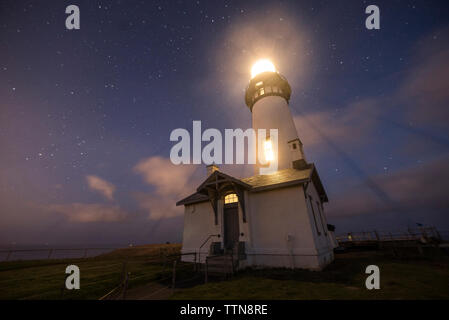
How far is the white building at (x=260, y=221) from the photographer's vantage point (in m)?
9.48

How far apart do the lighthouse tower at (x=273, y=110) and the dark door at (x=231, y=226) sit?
6.03 metres

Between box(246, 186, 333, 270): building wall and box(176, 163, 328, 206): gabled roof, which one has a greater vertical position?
box(176, 163, 328, 206): gabled roof

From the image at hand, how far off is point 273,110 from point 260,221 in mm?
12677

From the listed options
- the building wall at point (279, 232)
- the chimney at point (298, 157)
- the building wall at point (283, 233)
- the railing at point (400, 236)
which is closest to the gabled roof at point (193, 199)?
the building wall at point (279, 232)

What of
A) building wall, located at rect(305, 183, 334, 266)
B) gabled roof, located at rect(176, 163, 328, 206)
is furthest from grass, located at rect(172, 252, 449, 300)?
gabled roof, located at rect(176, 163, 328, 206)

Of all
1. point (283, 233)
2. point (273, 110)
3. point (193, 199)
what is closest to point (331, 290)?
point (283, 233)

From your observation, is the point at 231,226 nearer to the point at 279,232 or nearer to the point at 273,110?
the point at 279,232

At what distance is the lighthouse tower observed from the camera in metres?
16.1

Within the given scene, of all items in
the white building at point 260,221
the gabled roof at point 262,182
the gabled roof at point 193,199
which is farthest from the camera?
the gabled roof at point 193,199

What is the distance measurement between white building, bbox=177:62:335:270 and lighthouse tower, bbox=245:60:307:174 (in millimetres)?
2147

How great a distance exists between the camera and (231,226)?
37.8 ft

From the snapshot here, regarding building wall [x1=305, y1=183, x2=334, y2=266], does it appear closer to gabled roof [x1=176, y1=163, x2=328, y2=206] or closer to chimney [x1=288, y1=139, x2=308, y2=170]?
gabled roof [x1=176, y1=163, x2=328, y2=206]

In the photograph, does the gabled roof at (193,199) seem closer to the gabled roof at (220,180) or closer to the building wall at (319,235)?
the gabled roof at (220,180)

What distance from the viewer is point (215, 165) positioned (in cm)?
1658
